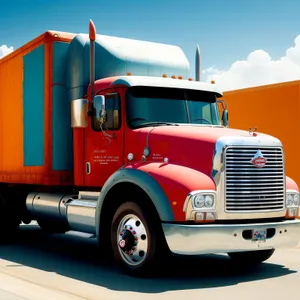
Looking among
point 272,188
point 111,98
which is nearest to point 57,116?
point 111,98

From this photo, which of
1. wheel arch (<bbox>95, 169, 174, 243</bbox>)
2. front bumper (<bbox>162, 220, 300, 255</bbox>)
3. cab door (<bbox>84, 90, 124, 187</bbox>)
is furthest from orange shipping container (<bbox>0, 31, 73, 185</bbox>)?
front bumper (<bbox>162, 220, 300, 255</bbox>)

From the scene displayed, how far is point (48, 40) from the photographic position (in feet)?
32.0

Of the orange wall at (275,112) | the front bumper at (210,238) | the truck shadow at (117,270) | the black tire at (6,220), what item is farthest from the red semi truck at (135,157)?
the orange wall at (275,112)

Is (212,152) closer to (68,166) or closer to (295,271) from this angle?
(295,271)

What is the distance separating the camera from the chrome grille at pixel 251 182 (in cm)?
741

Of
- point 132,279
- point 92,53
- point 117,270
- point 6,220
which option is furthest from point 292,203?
point 6,220

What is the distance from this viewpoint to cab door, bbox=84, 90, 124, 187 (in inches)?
337

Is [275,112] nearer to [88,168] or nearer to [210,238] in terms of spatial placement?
[88,168]

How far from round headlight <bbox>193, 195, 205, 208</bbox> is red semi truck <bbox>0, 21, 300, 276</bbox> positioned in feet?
0.05

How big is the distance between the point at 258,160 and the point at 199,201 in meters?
1.03

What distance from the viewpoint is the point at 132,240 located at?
25.3 feet

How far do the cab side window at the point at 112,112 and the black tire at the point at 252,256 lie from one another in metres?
2.53

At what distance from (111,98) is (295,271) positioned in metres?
3.53

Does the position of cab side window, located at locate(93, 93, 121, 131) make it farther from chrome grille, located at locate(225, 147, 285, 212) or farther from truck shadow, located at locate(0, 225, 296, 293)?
truck shadow, located at locate(0, 225, 296, 293)
